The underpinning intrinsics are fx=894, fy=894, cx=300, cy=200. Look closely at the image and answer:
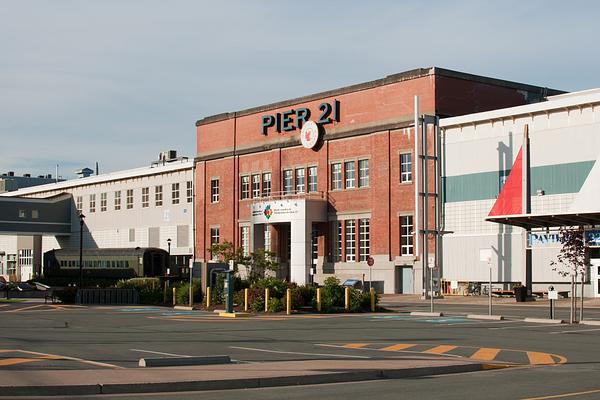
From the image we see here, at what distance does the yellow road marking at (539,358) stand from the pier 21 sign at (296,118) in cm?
5038

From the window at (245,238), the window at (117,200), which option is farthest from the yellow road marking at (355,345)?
the window at (117,200)

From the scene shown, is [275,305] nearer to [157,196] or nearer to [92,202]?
Answer: [157,196]

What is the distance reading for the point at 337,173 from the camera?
71438 millimetres

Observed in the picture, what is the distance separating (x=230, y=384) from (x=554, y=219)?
33686mm

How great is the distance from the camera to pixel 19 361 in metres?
18.0

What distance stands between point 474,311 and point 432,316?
5927 millimetres

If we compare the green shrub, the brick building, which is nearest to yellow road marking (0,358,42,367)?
the green shrub

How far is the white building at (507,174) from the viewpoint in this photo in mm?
55750

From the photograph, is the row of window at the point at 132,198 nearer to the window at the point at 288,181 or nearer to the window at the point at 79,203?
the window at the point at 79,203

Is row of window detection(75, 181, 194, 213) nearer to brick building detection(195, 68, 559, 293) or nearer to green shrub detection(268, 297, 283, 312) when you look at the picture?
brick building detection(195, 68, 559, 293)

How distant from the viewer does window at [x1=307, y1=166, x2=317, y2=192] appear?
7356 cm

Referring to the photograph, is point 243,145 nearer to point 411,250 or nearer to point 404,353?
point 411,250

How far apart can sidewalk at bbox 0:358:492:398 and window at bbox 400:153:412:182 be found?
154 ft

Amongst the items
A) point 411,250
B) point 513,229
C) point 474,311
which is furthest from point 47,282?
point 474,311
